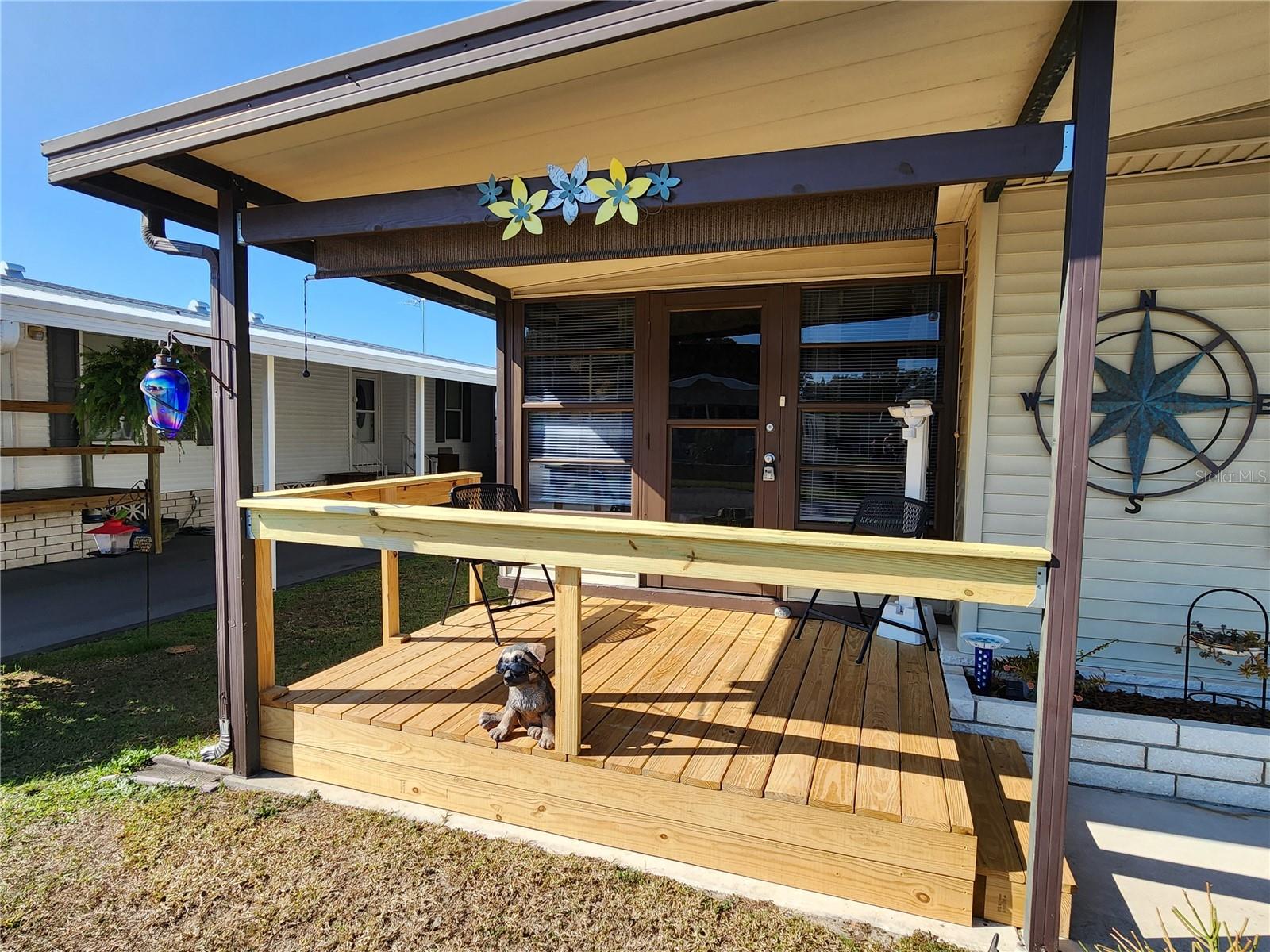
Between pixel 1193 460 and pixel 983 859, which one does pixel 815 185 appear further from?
pixel 1193 460

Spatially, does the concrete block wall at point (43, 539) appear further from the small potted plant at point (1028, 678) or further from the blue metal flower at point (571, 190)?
the small potted plant at point (1028, 678)

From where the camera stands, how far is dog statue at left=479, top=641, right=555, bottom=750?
224 centimetres

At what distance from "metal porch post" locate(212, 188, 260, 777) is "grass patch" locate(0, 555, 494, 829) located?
0.45m

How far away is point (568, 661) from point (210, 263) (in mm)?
2102

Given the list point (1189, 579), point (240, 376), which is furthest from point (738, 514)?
point (240, 376)

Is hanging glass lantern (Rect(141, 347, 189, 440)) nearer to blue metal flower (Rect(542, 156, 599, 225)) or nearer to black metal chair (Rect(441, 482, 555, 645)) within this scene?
black metal chair (Rect(441, 482, 555, 645))

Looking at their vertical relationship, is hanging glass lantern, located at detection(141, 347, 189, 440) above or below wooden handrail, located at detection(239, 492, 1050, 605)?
above

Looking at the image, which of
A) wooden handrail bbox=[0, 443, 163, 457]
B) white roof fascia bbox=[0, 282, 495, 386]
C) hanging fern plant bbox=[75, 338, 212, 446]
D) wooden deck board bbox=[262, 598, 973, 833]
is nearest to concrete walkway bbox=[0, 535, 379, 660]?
wooden handrail bbox=[0, 443, 163, 457]

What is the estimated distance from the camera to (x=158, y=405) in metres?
2.29

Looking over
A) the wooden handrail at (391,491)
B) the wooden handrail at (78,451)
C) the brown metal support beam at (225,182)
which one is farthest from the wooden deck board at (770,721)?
the wooden handrail at (78,451)

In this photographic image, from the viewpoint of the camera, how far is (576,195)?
1989 millimetres

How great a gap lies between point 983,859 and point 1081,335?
1.49 meters

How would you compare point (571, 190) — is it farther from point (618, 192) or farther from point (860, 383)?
point (860, 383)

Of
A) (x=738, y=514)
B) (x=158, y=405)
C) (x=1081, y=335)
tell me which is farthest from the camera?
(x=738, y=514)
